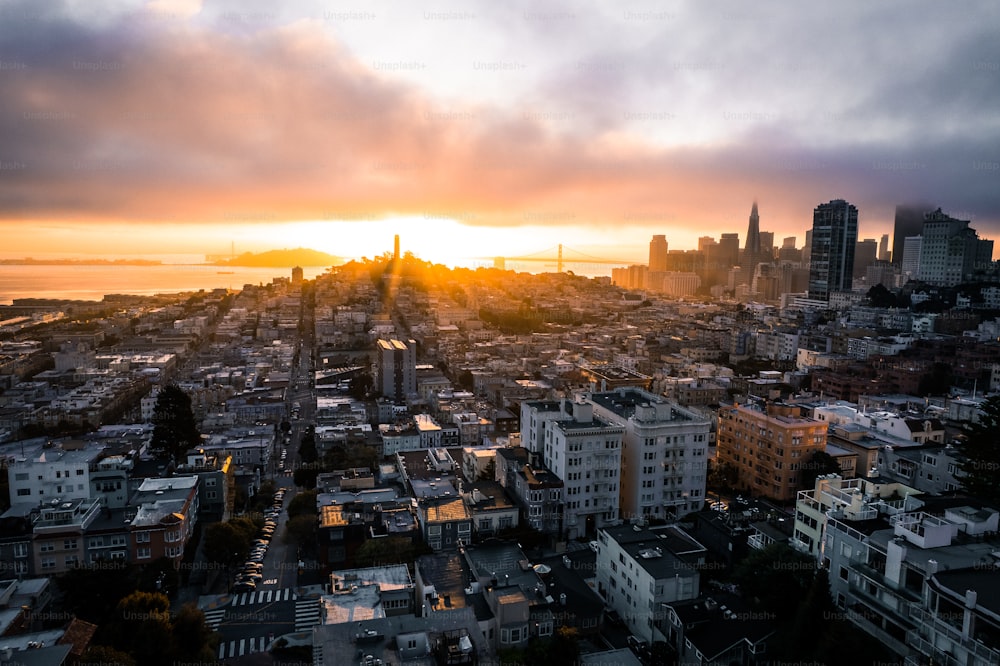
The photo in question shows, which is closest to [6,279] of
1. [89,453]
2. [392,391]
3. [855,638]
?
[392,391]

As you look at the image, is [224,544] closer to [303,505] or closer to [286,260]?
[303,505]

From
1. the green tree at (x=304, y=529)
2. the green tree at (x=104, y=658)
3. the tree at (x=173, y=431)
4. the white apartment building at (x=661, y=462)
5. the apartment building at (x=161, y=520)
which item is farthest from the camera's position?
the tree at (x=173, y=431)

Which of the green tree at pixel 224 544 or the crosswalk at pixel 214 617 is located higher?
the green tree at pixel 224 544

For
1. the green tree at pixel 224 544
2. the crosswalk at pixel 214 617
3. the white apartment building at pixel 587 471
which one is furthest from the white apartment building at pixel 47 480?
the white apartment building at pixel 587 471

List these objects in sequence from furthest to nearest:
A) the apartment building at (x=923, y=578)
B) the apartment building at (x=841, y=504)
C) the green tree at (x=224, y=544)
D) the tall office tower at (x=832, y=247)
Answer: the tall office tower at (x=832, y=247)
the green tree at (x=224, y=544)
the apartment building at (x=841, y=504)
the apartment building at (x=923, y=578)

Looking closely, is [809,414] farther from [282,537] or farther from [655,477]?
[282,537]

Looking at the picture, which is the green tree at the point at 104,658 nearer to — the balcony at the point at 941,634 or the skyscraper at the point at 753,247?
the balcony at the point at 941,634
